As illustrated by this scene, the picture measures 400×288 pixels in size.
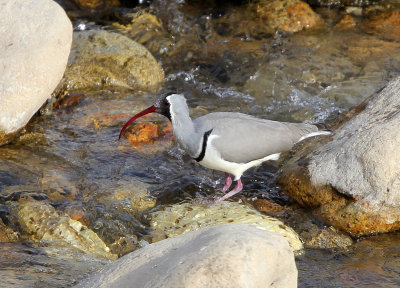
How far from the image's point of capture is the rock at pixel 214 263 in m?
3.83

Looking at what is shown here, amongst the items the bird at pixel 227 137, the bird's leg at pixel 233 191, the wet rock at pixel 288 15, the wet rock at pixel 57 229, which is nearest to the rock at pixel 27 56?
the bird at pixel 227 137

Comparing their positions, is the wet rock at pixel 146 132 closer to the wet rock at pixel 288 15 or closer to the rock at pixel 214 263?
Result: the wet rock at pixel 288 15

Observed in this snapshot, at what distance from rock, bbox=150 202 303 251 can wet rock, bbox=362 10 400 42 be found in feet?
19.2

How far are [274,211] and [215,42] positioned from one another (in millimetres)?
5100

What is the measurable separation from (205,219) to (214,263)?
3058mm

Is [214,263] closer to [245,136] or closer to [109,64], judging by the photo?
[245,136]

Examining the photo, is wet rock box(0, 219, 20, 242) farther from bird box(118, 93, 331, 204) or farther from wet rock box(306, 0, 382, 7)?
wet rock box(306, 0, 382, 7)

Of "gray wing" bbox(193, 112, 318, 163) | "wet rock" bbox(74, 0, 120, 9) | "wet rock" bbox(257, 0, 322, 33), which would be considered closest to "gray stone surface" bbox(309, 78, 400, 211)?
"gray wing" bbox(193, 112, 318, 163)

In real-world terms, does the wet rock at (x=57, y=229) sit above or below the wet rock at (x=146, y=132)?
above

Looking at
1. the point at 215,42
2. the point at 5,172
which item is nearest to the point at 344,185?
the point at 5,172

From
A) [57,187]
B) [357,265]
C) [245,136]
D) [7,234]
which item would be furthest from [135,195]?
[357,265]

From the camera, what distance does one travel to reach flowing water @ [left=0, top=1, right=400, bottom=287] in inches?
236

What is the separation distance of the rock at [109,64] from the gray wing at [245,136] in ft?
10.0

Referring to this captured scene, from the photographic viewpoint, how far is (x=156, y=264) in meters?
4.27
